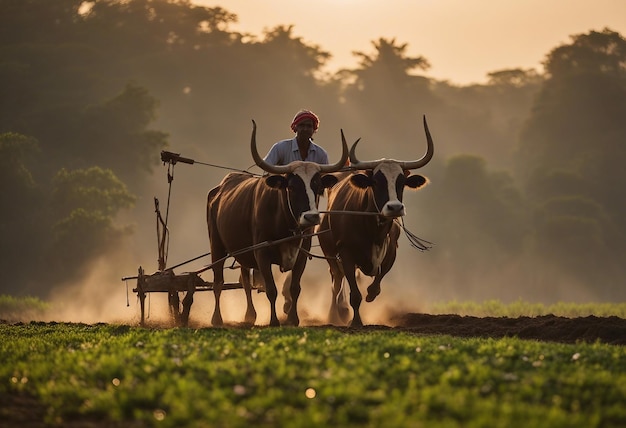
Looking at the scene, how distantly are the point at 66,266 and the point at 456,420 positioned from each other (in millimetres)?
44069

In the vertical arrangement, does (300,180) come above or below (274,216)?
above

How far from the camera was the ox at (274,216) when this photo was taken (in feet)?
47.2

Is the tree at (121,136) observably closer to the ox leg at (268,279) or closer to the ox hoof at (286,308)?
the ox hoof at (286,308)

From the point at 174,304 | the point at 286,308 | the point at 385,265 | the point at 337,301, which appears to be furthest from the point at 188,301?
the point at 385,265

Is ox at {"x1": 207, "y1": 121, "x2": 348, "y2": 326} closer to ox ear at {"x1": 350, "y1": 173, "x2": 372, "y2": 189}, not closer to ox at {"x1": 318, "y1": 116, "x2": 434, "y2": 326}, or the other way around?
ox ear at {"x1": 350, "y1": 173, "x2": 372, "y2": 189}

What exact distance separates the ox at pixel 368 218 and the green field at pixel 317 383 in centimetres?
357

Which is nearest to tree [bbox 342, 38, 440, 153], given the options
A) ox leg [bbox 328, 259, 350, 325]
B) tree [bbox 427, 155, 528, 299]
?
tree [bbox 427, 155, 528, 299]

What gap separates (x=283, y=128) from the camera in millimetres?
85875

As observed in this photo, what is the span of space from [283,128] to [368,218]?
7106cm

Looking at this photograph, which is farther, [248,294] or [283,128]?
[283,128]

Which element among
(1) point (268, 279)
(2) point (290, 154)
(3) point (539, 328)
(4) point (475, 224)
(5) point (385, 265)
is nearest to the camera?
(3) point (539, 328)

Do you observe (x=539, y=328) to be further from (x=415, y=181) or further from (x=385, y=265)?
(x=385, y=265)

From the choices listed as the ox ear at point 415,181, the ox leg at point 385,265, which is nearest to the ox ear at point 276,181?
the ox ear at point 415,181

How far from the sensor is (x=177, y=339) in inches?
461
